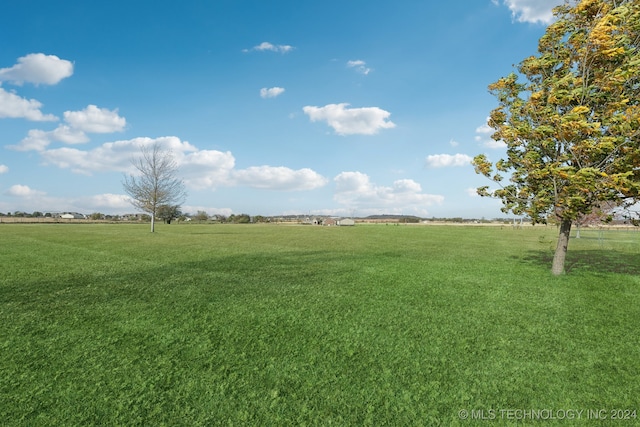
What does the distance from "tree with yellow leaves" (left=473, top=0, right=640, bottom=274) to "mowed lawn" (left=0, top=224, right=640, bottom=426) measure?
284 cm

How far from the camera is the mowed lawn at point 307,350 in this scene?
10.9 ft

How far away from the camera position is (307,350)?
183 inches

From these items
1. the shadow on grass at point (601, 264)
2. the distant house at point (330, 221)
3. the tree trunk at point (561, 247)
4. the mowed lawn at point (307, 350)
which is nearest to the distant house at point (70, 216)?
the distant house at point (330, 221)

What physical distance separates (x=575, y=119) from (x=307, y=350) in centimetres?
899

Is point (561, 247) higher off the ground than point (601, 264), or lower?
higher

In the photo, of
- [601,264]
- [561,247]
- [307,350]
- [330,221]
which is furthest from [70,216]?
[601,264]

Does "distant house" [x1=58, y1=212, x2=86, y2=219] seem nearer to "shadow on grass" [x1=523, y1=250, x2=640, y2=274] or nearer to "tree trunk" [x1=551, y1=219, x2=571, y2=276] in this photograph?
"shadow on grass" [x1=523, y1=250, x2=640, y2=274]

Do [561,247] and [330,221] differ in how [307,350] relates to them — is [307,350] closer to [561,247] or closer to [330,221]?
[561,247]

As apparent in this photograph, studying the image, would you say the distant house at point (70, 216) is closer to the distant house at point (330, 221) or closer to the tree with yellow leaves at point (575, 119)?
the distant house at point (330, 221)

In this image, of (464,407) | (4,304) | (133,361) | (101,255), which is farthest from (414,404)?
(101,255)

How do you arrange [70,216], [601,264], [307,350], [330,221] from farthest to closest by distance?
1. [70,216]
2. [330,221]
3. [601,264]
4. [307,350]

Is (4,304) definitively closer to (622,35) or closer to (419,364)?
(419,364)

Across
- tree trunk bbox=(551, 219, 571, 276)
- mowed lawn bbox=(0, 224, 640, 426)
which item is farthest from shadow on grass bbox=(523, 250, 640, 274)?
mowed lawn bbox=(0, 224, 640, 426)

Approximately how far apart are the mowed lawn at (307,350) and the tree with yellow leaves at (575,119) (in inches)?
112
